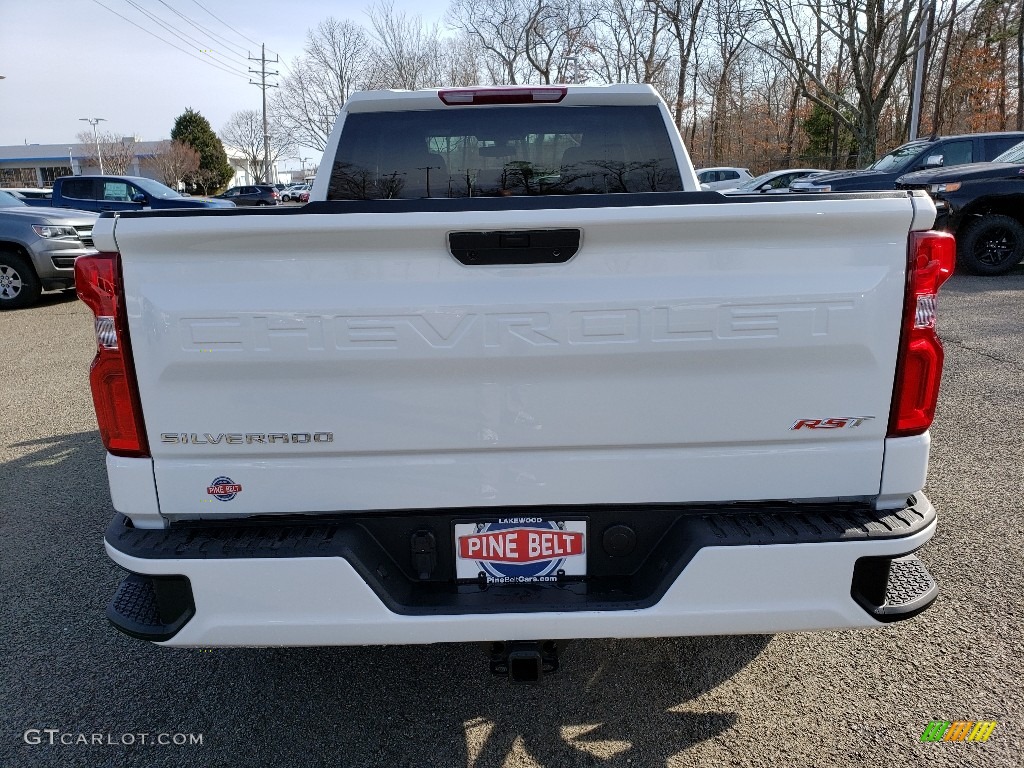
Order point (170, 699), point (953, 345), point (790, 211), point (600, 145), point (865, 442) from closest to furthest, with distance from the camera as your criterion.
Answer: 1. point (790, 211)
2. point (865, 442)
3. point (170, 699)
4. point (600, 145)
5. point (953, 345)

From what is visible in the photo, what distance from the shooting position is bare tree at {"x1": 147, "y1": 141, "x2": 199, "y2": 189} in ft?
182

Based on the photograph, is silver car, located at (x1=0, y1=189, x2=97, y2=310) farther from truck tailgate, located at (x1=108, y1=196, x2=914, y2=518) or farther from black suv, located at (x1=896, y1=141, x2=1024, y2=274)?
black suv, located at (x1=896, y1=141, x2=1024, y2=274)

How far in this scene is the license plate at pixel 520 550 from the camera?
2.07m

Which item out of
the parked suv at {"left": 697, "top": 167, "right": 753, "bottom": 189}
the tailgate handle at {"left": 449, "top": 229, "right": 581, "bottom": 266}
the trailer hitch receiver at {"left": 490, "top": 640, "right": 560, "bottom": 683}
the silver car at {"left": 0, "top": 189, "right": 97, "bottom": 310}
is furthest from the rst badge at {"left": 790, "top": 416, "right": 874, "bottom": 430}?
the parked suv at {"left": 697, "top": 167, "right": 753, "bottom": 189}

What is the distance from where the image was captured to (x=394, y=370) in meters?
1.90

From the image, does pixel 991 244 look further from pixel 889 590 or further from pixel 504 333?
pixel 504 333

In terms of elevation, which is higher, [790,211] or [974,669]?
[790,211]

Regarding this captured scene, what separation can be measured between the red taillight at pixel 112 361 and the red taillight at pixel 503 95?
196 cm

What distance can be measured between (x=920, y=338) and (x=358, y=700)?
7.13 feet

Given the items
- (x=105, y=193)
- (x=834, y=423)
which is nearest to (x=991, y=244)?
(x=834, y=423)

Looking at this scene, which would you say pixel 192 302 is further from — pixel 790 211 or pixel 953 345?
pixel 953 345

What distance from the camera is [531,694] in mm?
2613

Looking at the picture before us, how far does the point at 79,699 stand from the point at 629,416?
2.27 meters

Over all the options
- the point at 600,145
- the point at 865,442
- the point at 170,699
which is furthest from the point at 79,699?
the point at 600,145
